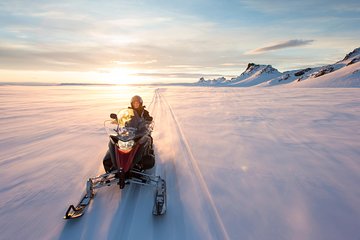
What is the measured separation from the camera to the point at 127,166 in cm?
424

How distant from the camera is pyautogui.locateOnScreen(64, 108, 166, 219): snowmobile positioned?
13.1 ft

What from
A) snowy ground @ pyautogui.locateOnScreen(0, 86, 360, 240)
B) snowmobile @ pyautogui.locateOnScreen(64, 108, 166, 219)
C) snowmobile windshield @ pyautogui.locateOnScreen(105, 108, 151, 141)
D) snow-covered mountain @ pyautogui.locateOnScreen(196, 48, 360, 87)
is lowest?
snow-covered mountain @ pyautogui.locateOnScreen(196, 48, 360, 87)

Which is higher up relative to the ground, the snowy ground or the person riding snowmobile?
the person riding snowmobile

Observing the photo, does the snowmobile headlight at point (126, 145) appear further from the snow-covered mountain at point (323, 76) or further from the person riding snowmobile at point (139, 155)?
the snow-covered mountain at point (323, 76)

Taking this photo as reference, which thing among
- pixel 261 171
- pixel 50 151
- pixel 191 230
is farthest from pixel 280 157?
pixel 50 151

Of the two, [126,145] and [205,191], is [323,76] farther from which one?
[126,145]

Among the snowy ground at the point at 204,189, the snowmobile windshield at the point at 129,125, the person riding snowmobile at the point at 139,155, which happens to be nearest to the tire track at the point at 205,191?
the snowy ground at the point at 204,189

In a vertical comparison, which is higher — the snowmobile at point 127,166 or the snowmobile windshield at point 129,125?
the snowmobile windshield at point 129,125

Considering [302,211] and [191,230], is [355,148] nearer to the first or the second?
[302,211]

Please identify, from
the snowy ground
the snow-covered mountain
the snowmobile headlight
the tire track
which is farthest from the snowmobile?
the snow-covered mountain

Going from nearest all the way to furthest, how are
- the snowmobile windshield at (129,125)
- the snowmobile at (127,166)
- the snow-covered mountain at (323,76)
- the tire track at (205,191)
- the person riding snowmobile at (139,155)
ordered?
the tire track at (205,191) < the snowmobile at (127,166) < the person riding snowmobile at (139,155) < the snowmobile windshield at (129,125) < the snow-covered mountain at (323,76)

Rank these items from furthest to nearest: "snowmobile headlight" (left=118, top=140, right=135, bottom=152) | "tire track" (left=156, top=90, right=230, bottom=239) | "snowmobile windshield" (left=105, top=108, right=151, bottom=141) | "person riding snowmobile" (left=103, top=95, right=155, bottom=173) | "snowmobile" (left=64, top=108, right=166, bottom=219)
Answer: "snowmobile windshield" (left=105, top=108, right=151, bottom=141), "person riding snowmobile" (left=103, top=95, right=155, bottom=173), "snowmobile headlight" (left=118, top=140, right=135, bottom=152), "snowmobile" (left=64, top=108, right=166, bottom=219), "tire track" (left=156, top=90, right=230, bottom=239)

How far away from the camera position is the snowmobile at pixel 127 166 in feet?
13.1

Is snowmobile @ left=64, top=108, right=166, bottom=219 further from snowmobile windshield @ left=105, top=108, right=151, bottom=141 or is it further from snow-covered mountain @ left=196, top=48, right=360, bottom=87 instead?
snow-covered mountain @ left=196, top=48, right=360, bottom=87
